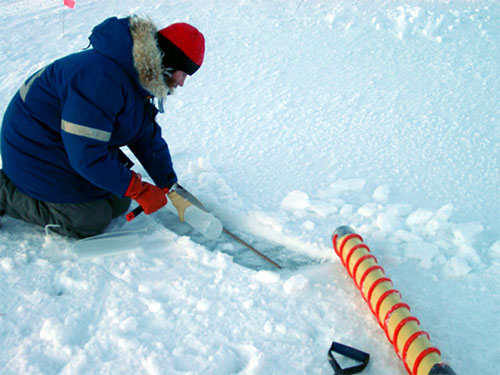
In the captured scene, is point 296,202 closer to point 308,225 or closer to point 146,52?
point 308,225

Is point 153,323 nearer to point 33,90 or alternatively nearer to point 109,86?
point 109,86

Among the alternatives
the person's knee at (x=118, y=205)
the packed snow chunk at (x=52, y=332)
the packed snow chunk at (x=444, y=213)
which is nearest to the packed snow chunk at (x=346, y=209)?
the packed snow chunk at (x=444, y=213)

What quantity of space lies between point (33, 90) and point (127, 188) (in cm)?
63

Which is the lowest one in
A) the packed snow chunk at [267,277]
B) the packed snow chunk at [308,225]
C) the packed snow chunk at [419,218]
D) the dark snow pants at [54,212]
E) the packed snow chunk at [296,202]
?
the dark snow pants at [54,212]

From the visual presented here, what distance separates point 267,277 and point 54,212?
45.6 inches

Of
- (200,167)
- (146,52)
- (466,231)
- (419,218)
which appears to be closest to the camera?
(146,52)

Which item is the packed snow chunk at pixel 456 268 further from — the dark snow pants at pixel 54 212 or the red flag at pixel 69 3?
the red flag at pixel 69 3

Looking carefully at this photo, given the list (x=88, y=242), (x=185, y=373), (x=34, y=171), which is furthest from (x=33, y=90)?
(x=185, y=373)

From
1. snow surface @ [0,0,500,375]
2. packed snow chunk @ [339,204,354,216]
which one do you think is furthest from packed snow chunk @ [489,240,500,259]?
packed snow chunk @ [339,204,354,216]

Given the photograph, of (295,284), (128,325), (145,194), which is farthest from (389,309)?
(145,194)

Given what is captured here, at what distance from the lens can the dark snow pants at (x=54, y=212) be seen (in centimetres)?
228

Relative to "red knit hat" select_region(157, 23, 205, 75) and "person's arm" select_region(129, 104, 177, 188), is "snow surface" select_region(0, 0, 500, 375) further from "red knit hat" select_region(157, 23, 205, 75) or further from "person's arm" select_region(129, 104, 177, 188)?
"red knit hat" select_region(157, 23, 205, 75)

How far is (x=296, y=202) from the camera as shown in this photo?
253cm

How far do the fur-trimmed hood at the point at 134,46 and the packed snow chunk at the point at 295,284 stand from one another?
3.52 ft
